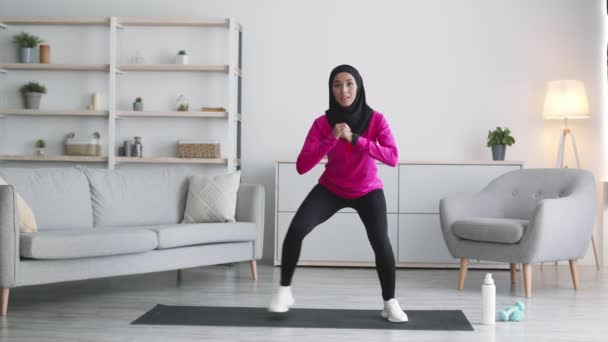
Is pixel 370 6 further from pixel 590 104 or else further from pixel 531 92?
pixel 590 104

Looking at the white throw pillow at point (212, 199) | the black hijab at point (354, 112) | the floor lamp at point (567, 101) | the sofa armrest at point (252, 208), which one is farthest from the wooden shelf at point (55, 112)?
the floor lamp at point (567, 101)

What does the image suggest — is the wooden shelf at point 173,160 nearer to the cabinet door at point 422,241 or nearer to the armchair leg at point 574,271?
the cabinet door at point 422,241

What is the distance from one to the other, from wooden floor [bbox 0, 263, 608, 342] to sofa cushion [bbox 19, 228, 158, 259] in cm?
30

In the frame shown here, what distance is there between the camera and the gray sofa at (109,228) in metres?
3.87

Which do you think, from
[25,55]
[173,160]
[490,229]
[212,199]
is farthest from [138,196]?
[490,229]

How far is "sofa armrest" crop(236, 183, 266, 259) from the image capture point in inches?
209

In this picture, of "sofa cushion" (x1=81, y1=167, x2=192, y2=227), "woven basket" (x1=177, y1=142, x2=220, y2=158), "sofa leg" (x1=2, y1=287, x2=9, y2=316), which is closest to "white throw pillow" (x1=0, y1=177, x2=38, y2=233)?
"sofa leg" (x1=2, y1=287, x2=9, y2=316)

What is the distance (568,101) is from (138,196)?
3.48m

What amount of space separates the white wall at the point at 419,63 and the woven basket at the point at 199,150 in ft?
1.38

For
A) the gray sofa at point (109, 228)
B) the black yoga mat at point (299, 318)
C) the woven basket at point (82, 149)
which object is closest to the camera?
the black yoga mat at point (299, 318)

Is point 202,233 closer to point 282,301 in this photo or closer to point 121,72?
point 282,301

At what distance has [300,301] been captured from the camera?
172 inches

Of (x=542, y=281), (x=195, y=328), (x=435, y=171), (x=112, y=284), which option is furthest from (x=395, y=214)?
(x=195, y=328)

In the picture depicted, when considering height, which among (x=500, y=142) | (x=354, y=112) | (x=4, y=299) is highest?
(x=354, y=112)
